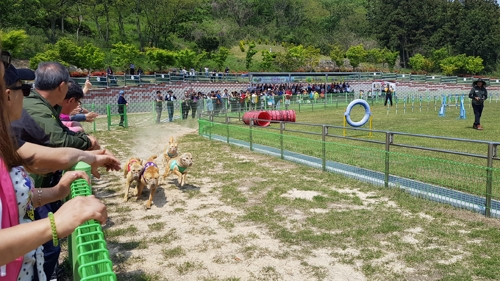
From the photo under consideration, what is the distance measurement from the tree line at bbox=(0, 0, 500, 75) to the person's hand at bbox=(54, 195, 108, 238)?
31.6m

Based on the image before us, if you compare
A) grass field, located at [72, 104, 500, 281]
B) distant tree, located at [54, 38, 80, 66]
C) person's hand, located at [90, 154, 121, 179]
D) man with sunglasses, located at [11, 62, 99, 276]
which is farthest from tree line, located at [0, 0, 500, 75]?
person's hand, located at [90, 154, 121, 179]

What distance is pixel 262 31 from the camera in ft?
277

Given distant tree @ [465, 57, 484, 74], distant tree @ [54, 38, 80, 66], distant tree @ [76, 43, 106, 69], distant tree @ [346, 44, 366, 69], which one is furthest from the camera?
distant tree @ [465, 57, 484, 74]

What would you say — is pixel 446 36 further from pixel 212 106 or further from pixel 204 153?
pixel 204 153

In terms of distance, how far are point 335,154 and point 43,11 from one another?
39368 mm

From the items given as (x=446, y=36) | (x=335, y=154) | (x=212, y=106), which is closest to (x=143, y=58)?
(x=212, y=106)

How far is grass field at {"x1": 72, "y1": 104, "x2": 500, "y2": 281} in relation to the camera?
4.15 metres

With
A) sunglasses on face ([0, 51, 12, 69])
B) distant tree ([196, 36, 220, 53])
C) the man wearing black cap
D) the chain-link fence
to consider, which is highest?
distant tree ([196, 36, 220, 53])

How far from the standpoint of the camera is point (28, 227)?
1.37 m

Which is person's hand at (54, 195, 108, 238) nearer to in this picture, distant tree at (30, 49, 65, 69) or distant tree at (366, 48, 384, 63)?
distant tree at (30, 49, 65, 69)

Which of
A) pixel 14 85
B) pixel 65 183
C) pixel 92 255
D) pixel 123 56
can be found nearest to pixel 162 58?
pixel 123 56

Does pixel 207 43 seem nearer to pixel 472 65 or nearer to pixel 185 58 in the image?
pixel 185 58

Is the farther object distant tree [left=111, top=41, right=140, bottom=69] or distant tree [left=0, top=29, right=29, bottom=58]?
distant tree [left=111, top=41, right=140, bottom=69]

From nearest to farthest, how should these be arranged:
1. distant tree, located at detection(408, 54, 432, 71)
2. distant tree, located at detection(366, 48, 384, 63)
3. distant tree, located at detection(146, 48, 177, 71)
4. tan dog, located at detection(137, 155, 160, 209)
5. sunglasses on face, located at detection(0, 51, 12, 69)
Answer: sunglasses on face, located at detection(0, 51, 12, 69) → tan dog, located at detection(137, 155, 160, 209) → distant tree, located at detection(146, 48, 177, 71) → distant tree, located at detection(366, 48, 384, 63) → distant tree, located at detection(408, 54, 432, 71)
